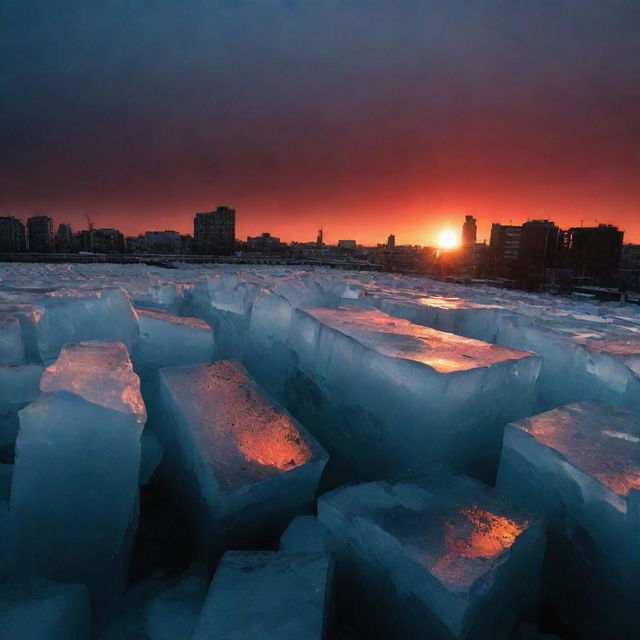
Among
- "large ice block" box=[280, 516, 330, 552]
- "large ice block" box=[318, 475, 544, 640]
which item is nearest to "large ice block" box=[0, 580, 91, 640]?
"large ice block" box=[280, 516, 330, 552]

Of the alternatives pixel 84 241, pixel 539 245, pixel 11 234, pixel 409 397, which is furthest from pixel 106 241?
pixel 409 397

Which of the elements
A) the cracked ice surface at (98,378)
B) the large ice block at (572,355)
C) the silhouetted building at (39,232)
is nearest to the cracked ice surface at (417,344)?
the large ice block at (572,355)

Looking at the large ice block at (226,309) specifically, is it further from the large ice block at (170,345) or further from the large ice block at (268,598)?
the large ice block at (268,598)

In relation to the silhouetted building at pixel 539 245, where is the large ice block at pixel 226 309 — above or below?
below

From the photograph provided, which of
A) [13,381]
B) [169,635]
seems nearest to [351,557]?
[169,635]

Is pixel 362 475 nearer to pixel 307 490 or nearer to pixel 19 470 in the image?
pixel 307 490

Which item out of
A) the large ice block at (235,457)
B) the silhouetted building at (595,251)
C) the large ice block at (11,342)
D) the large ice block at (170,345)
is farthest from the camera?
the silhouetted building at (595,251)
